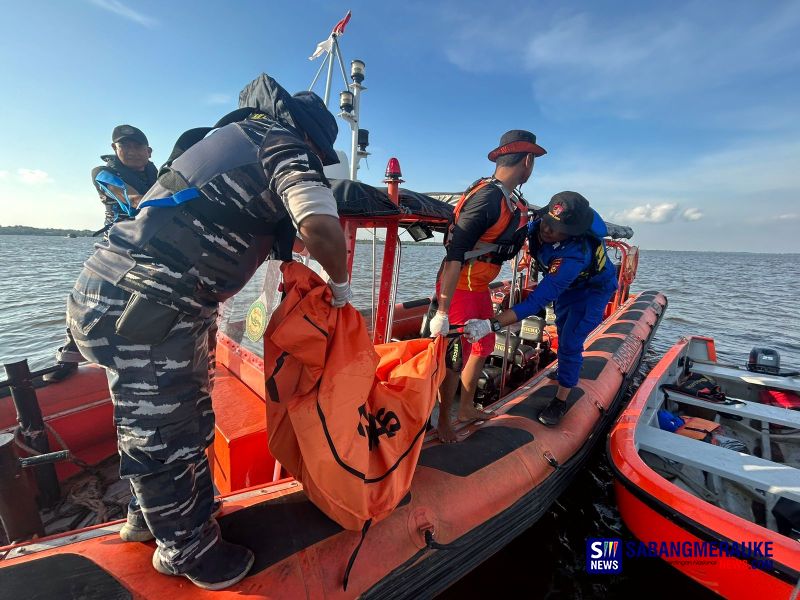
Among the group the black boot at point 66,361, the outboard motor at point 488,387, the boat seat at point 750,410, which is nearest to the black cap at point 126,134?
the black boot at point 66,361

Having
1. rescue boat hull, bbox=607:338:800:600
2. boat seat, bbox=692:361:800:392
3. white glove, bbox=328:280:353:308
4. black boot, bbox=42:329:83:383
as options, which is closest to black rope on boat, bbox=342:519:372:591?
white glove, bbox=328:280:353:308

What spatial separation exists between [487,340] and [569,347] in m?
0.85

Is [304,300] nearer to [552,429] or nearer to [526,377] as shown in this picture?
[552,429]

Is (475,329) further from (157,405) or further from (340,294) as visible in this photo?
(157,405)

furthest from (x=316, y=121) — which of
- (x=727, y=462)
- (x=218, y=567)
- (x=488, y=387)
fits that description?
(x=488, y=387)

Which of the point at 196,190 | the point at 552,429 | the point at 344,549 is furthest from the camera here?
the point at 552,429

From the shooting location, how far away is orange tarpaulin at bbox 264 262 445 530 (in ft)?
4.81

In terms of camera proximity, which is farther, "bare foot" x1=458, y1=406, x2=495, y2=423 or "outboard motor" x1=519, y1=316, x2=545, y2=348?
"outboard motor" x1=519, y1=316, x2=545, y2=348

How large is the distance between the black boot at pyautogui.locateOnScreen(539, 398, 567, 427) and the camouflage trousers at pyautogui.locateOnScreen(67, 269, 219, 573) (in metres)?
2.51

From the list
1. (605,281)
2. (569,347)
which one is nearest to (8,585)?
(569,347)

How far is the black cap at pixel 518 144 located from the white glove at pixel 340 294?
1.67 m

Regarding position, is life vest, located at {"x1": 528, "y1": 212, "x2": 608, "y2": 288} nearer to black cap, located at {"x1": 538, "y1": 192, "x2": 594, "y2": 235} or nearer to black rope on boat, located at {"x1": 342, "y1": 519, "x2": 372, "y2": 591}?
black cap, located at {"x1": 538, "y1": 192, "x2": 594, "y2": 235}

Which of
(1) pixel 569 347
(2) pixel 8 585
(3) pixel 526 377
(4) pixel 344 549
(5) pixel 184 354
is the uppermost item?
(5) pixel 184 354

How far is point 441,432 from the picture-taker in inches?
104
